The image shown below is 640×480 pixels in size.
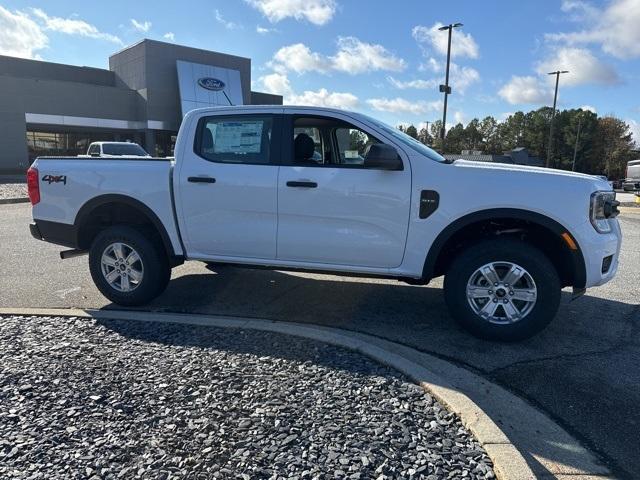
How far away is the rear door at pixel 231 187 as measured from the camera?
461cm

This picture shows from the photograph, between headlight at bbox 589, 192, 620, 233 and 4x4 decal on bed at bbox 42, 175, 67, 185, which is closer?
headlight at bbox 589, 192, 620, 233

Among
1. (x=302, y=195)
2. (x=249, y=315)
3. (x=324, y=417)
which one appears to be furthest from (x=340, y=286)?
(x=324, y=417)

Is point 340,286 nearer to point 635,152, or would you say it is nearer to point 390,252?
point 390,252

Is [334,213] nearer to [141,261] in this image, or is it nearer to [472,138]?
[141,261]

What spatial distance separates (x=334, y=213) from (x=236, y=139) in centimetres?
125

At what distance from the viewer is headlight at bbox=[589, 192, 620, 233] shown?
3.98m

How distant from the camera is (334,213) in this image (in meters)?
4.41

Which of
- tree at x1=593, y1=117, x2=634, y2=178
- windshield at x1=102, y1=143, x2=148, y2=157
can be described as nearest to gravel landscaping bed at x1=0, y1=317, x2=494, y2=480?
windshield at x1=102, y1=143, x2=148, y2=157

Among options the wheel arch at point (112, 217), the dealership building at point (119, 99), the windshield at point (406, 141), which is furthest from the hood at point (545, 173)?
the dealership building at point (119, 99)

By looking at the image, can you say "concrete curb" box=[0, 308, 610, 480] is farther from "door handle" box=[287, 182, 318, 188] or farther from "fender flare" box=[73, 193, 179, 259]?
"door handle" box=[287, 182, 318, 188]

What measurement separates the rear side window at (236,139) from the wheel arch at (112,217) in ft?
2.71

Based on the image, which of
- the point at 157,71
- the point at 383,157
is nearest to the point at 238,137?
the point at 383,157

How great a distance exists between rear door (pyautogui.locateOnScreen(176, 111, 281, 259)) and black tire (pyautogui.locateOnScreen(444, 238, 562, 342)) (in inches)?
66.7

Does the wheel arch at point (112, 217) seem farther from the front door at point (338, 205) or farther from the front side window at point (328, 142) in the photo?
the front side window at point (328, 142)
